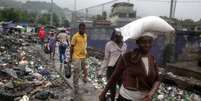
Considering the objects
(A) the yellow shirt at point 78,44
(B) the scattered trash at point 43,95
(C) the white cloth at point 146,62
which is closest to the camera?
(C) the white cloth at point 146,62

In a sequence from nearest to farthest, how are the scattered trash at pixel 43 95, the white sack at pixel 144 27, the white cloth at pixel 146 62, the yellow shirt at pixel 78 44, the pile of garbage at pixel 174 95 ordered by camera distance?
1. the white sack at pixel 144 27
2. the white cloth at pixel 146 62
3. the scattered trash at pixel 43 95
4. the yellow shirt at pixel 78 44
5. the pile of garbage at pixel 174 95

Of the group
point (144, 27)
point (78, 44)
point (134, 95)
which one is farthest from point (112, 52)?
point (144, 27)

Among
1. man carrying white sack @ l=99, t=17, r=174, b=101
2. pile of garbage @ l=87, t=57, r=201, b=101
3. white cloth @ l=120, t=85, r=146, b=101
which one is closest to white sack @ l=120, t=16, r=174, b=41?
man carrying white sack @ l=99, t=17, r=174, b=101

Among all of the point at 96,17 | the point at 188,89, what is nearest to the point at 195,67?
the point at 188,89

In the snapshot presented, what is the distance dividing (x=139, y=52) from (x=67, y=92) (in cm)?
601

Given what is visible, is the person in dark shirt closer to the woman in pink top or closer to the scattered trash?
the woman in pink top

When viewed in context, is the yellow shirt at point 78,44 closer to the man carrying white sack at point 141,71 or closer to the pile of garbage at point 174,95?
the pile of garbage at point 174,95

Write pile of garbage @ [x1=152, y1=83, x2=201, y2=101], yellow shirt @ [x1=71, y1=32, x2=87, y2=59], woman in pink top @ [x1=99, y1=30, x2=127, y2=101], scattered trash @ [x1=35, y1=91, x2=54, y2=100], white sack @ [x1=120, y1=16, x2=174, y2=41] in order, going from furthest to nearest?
pile of garbage @ [x1=152, y1=83, x2=201, y2=101] < yellow shirt @ [x1=71, y1=32, x2=87, y2=59] < scattered trash @ [x1=35, y1=91, x2=54, y2=100] < woman in pink top @ [x1=99, y1=30, x2=127, y2=101] < white sack @ [x1=120, y1=16, x2=174, y2=41]

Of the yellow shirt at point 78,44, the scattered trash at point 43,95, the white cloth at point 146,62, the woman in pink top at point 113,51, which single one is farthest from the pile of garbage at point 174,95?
the white cloth at point 146,62

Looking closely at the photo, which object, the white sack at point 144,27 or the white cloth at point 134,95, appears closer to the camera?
the white sack at point 144,27

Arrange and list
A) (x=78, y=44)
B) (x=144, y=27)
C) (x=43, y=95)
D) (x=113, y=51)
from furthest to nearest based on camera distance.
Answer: (x=78, y=44) → (x=43, y=95) → (x=113, y=51) → (x=144, y=27)

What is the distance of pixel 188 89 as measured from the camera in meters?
10.7

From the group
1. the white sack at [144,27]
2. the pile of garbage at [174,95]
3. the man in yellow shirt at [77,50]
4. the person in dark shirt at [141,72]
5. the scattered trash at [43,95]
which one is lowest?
the pile of garbage at [174,95]

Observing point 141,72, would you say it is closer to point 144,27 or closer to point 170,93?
point 144,27
